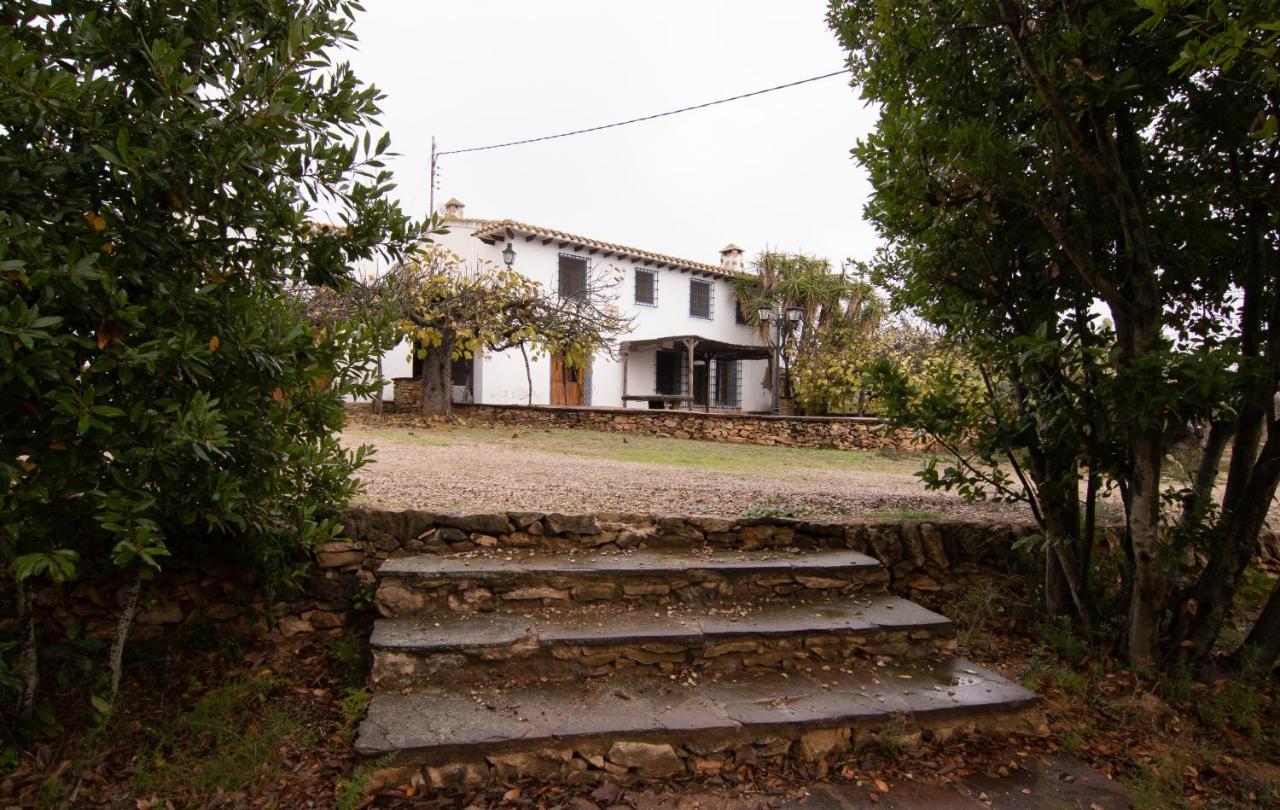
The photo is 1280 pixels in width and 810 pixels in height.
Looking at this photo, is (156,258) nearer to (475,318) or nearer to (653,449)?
(653,449)

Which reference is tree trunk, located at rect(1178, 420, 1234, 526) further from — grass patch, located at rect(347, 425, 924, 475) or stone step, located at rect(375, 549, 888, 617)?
grass patch, located at rect(347, 425, 924, 475)

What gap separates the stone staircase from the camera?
237 centimetres

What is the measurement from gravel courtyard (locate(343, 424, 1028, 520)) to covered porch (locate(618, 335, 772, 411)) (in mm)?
8400

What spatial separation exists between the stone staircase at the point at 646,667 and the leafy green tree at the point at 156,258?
0.79 m

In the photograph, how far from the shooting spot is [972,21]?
3.08 meters

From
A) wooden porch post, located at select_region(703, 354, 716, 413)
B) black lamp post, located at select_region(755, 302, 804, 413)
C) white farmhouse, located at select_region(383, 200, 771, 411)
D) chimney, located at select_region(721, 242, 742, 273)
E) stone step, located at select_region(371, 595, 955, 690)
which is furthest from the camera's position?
chimney, located at select_region(721, 242, 742, 273)

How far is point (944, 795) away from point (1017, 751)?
0.52m

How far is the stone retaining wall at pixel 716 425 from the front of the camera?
11.0 metres

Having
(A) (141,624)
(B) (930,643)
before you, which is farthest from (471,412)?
(B) (930,643)

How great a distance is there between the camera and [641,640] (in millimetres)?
2840

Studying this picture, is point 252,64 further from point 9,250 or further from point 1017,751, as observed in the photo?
point 1017,751

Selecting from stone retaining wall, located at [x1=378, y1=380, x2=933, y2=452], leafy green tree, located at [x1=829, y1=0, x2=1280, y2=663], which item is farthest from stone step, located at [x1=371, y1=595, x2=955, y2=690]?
stone retaining wall, located at [x1=378, y1=380, x2=933, y2=452]

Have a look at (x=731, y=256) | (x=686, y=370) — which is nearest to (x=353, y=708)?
(x=686, y=370)

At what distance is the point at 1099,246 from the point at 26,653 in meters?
4.73
